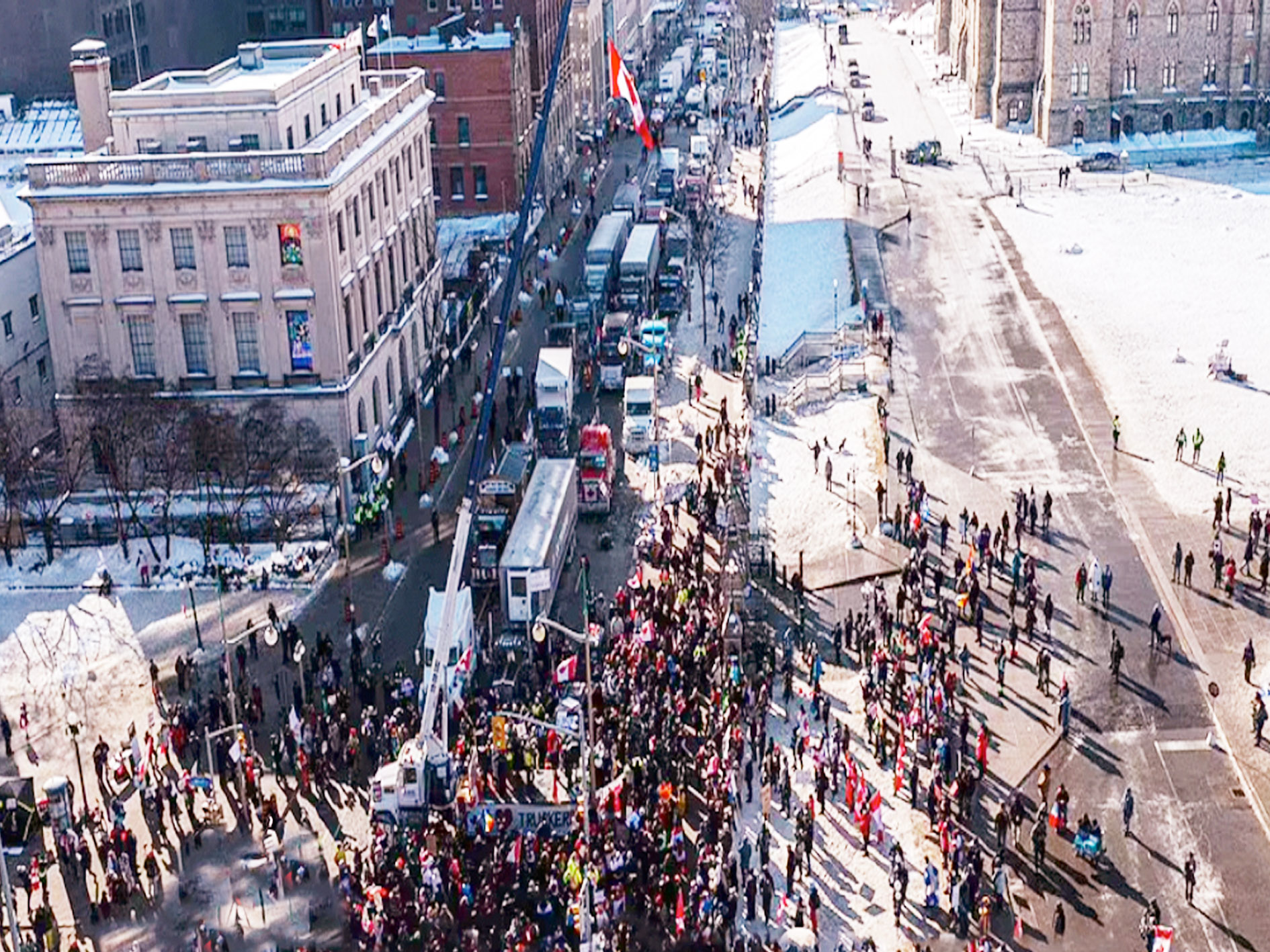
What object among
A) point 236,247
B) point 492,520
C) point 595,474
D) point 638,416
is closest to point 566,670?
point 492,520

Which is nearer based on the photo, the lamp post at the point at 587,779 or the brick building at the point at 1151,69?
the lamp post at the point at 587,779

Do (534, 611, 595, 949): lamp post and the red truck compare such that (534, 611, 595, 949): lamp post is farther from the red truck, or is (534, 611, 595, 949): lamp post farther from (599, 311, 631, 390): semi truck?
(599, 311, 631, 390): semi truck

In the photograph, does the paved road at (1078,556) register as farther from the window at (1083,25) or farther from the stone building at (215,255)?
the stone building at (215,255)

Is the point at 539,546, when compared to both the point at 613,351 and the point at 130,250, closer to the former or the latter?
the point at 130,250

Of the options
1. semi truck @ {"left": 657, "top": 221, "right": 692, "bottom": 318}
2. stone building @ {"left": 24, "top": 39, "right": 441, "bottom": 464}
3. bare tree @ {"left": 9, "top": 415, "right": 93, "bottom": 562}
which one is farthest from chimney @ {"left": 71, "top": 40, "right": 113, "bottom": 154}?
semi truck @ {"left": 657, "top": 221, "right": 692, "bottom": 318}

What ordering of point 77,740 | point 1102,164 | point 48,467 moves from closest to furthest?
point 77,740 < point 48,467 < point 1102,164

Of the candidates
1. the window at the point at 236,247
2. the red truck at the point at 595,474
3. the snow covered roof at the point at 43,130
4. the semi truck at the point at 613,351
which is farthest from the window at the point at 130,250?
the snow covered roof at the point at 43,130

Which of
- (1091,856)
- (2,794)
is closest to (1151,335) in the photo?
(1091,856)

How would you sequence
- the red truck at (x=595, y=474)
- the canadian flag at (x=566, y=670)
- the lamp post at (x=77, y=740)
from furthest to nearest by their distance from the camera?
1. the red truck at (x=595, y=474)
2. the lamp post at (x=77, y=740)
3. the canadian flag at (x=566, y=670)

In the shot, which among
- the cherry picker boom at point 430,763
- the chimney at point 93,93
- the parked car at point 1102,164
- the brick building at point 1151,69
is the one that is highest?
the chimney at point 93,93
